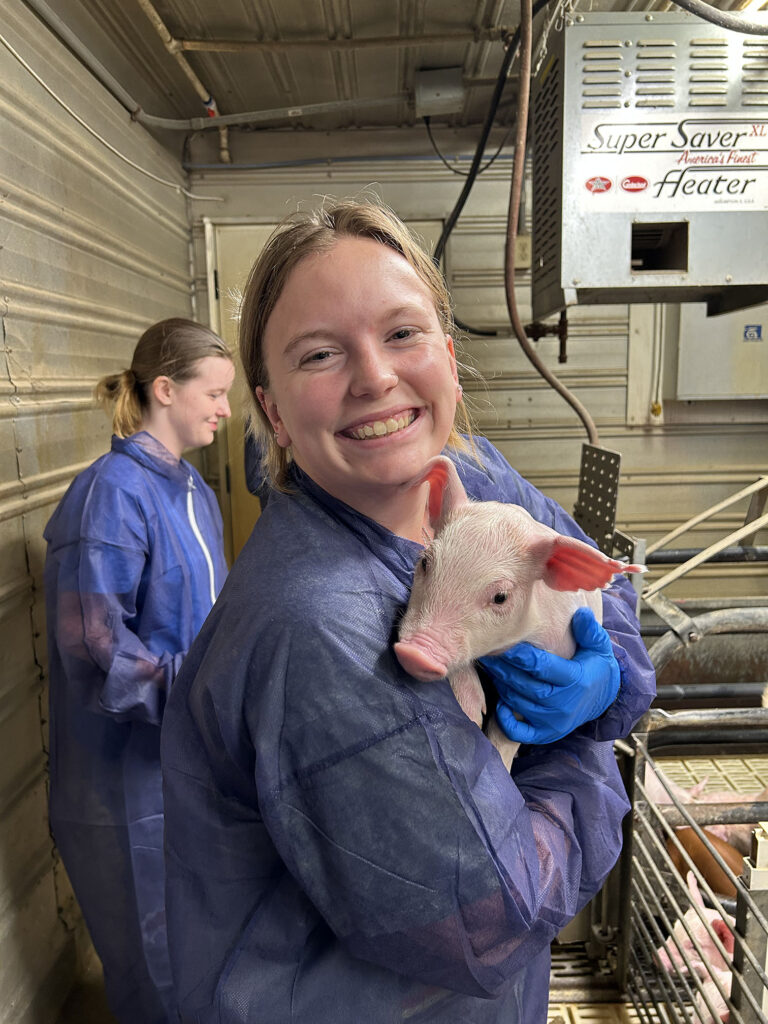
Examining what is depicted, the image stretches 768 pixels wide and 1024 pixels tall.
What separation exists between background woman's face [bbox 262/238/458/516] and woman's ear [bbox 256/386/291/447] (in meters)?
0.06

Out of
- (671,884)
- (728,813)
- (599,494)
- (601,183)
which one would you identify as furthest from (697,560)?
(601,183)

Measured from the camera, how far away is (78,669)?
6.56 feet

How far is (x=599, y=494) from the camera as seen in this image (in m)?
2.24

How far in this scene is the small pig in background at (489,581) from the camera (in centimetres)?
99

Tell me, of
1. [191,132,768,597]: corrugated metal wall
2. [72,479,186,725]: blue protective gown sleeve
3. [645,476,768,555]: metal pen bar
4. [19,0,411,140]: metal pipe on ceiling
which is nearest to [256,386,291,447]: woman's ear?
[72,479,186,725]: blue protective gown sleeve

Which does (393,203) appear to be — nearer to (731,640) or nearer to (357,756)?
(731,640)

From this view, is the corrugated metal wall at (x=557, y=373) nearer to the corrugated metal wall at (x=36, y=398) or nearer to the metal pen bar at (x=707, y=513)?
the corrugated metal wall at (x=36, y=398)

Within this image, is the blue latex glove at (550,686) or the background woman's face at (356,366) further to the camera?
the blue latex glove at (550,686)

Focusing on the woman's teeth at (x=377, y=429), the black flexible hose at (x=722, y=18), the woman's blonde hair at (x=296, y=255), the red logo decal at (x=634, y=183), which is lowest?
the woman's teeth at (x=377, y=429)

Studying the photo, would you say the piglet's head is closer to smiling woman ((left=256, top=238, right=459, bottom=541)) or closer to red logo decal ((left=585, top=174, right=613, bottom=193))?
smiling woman ((left=256, top=238, right=459, bottom=541))

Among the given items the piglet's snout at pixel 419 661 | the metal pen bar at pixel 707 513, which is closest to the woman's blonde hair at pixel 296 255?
the piglet's snout at pixel 419 661

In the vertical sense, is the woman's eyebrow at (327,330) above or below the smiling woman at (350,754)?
above

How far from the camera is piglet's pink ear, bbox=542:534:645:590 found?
98cm

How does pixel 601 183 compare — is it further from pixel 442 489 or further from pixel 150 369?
pixel 150 369
